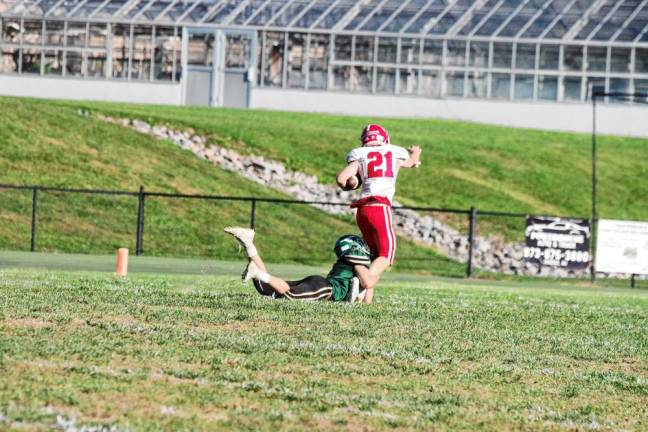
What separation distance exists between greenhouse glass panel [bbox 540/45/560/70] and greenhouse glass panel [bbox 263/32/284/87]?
11.0 meters

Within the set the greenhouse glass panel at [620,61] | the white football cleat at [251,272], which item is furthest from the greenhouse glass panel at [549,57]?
the white football cleat at [251,272]

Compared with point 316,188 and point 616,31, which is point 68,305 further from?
point 616,31

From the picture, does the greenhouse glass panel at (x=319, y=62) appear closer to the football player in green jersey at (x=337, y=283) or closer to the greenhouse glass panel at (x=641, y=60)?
the greenhouse glass panel at (x=641, y=60)

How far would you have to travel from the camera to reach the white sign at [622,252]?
29.0 metres

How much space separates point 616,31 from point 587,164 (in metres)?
10.7

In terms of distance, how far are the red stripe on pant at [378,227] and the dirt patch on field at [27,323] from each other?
4.39 metres

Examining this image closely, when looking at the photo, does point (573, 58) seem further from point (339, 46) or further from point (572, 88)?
point (339, 46)

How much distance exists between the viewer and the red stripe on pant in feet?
46.2

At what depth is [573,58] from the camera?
197 ft

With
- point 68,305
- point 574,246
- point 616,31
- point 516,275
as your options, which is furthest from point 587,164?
point 68,305

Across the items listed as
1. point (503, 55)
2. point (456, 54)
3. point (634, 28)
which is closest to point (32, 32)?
point (456, 54)

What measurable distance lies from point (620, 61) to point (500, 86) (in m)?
5.09

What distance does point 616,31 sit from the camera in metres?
59.2

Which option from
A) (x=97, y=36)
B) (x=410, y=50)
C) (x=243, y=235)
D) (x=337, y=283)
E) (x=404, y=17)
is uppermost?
(x=404, y=17)
